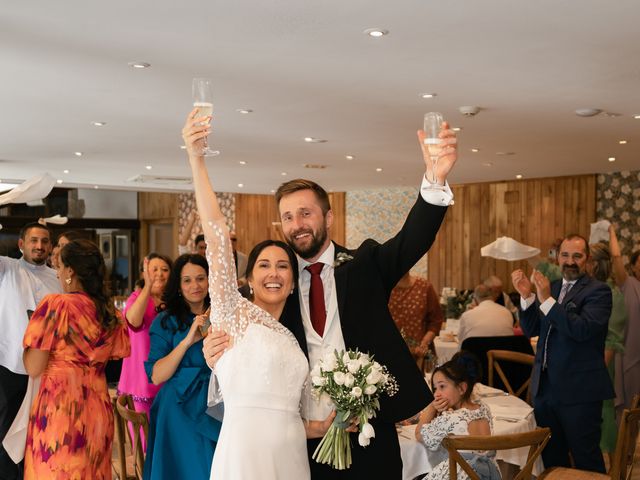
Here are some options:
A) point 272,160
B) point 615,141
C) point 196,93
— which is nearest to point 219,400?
point 196,93

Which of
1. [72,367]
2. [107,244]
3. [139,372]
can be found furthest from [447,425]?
[107,244]

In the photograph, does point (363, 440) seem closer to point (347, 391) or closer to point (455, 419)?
point (347, 391)

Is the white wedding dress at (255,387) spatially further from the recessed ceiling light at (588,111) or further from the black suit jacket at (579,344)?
the recessed ceiling light at (588,111)

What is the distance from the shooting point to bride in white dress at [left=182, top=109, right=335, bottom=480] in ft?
8.00

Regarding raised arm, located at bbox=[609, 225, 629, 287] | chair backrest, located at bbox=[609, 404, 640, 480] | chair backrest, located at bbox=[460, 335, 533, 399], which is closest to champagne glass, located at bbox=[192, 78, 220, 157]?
chair backrest, located at bbox=[609, 404, 640, 480]

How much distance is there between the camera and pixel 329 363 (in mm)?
2309

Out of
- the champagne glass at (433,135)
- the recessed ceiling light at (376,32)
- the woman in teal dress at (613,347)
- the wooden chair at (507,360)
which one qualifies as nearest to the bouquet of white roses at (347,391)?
the champagne glass at (433,135)

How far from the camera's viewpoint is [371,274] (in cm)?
247

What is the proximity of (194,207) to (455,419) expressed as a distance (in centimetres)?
1588

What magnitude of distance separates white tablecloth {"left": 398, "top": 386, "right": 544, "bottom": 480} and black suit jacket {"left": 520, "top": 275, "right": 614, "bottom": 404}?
11.4 inches

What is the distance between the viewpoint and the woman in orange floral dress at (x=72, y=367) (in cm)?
359

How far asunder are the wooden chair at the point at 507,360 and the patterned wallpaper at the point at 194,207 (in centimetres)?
1275

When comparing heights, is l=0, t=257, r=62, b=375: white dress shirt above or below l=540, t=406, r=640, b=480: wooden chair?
above

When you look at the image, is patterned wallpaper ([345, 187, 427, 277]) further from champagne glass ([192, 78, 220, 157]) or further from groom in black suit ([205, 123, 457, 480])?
champagne glass ([192, 78, 220, 157])
